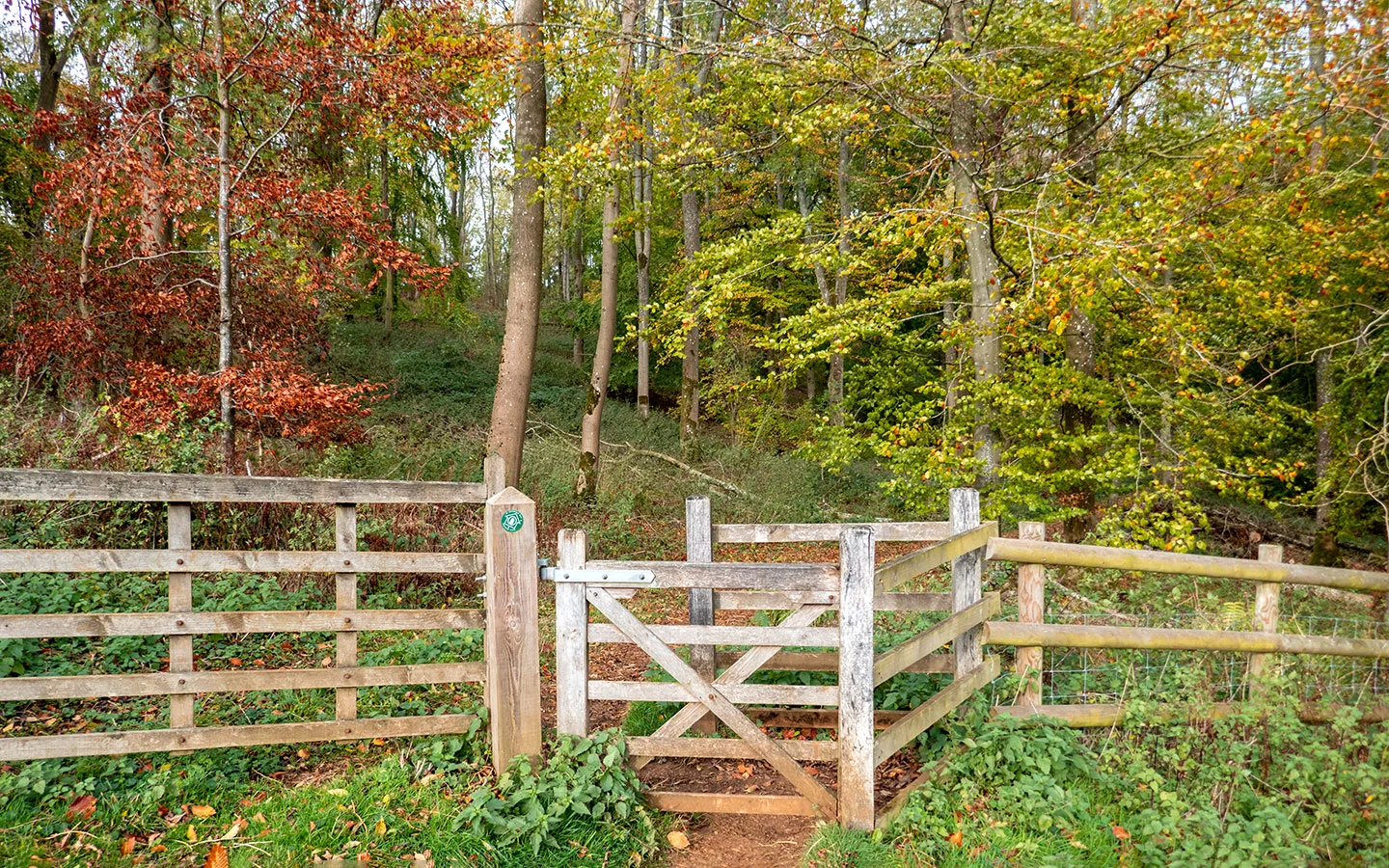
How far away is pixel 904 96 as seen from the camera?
939cm

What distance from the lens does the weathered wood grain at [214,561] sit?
13.0ft

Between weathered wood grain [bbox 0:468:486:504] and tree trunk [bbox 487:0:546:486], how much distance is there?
5.03 m

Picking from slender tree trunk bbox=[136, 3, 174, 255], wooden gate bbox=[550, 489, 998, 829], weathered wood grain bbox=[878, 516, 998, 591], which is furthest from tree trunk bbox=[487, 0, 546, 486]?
weathered wood grain bbox=[878, 516, 998, 591]

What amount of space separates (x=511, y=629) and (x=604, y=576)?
0.62 meters

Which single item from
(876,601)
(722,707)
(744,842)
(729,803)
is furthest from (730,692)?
(876,601)

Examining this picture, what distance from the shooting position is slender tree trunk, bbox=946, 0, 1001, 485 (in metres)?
9.08

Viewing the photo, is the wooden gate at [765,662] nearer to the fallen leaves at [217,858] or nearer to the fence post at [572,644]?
the fence post at [572,644]

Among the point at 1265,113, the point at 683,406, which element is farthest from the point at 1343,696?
the point at 683,406

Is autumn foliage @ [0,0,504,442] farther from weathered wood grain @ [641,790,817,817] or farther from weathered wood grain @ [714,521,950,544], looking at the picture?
weathered wood grain @ [641,790,817,817]

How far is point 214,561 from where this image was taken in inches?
166

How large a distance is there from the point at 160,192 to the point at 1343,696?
10.7 metres

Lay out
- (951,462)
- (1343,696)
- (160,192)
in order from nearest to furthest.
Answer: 1. (1343,696)
2. (160,192)
3. (951,462)

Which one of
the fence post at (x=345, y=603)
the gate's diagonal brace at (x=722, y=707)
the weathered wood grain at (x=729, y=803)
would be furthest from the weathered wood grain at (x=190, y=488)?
the weathered wood grain at (x=729, y=803)

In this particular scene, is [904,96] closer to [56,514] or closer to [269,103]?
[269,103]
